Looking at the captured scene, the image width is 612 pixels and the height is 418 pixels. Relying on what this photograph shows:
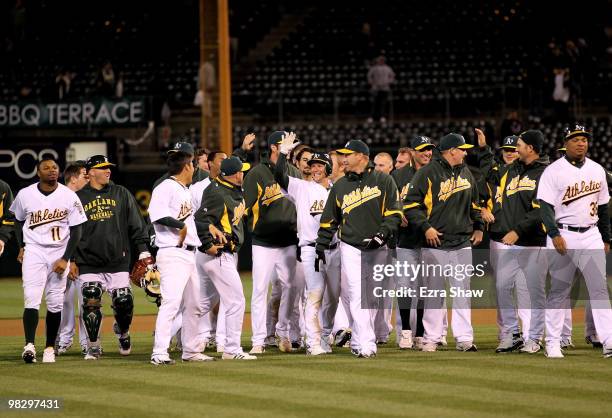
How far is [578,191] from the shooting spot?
10469 mm

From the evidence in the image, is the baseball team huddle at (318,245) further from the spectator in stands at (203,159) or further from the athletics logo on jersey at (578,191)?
the spectator in stands at (203,159)

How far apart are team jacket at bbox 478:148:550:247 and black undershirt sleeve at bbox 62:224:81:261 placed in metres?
4.13

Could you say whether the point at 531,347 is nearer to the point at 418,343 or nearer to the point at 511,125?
the point at 418,343

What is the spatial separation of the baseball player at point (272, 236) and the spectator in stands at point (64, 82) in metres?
15.5

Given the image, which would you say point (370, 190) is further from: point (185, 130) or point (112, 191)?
point (185, 130)

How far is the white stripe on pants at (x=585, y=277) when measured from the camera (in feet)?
33.9

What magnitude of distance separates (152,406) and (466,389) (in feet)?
7.80

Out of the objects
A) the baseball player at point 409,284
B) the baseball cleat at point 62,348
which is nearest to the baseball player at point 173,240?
the baseball cleat at point 62,348

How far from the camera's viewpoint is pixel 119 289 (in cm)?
1161

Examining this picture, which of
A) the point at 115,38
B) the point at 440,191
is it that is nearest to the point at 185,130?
the point at 115,38

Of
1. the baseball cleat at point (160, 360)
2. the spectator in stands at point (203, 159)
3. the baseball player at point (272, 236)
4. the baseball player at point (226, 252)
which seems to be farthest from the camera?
the spectator in stands at point (203, 159)

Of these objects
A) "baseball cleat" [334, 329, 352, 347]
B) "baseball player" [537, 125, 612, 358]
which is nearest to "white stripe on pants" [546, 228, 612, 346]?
"baseball player" [537, 125, 612, 358]

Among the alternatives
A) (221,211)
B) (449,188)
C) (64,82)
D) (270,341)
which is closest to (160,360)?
(221,211)

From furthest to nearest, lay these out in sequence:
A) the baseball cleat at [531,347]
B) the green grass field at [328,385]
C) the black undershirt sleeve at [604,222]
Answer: the baseball cleat at [531,347], the black undershirt sleeve at [604,222], the green grass field at [328,385]
